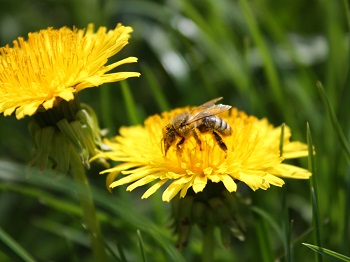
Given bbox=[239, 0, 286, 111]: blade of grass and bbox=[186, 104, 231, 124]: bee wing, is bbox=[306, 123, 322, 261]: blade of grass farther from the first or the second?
bbox=[239, 0, 286, 111]: blade of grass

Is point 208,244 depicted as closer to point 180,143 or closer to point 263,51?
point 180,143

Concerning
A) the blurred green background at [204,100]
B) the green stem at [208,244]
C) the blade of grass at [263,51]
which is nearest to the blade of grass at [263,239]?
the blurred green background at [204,100]

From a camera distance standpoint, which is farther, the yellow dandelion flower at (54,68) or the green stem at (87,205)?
the green stem at (87,205)

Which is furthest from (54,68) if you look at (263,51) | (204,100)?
(204,100)

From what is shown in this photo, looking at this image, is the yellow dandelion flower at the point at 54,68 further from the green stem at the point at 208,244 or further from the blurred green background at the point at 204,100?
the green stem at the point at 208,244

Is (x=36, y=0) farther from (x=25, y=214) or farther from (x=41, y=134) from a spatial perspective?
(x=41, y=134)

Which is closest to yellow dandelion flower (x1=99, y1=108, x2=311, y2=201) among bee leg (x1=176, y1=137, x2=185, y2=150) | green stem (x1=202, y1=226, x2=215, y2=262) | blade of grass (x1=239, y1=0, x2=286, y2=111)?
bee leg (x1=176, y1=137, x2=185, y2=150)

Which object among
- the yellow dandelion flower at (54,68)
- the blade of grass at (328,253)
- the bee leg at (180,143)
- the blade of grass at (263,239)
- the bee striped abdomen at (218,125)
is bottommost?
the blade of grass at (263,239)
